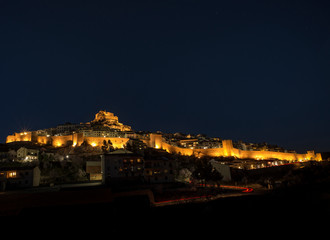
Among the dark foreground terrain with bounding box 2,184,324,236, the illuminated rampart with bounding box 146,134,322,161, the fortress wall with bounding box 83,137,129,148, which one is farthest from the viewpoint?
the illuminated rampart with bounding box 146,134,322,161

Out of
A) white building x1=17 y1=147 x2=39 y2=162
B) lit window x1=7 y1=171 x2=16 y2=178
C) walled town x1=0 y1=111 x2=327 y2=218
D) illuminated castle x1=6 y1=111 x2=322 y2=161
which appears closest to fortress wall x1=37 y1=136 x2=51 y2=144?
illuminated castle x1=6 y1=111 x2=322 y2=161

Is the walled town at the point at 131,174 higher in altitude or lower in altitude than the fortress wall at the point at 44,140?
lower

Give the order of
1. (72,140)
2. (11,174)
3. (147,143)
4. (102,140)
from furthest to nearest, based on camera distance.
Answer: (147,143), (102,140), (72,140), (11,174)

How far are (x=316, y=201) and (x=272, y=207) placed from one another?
157 inches

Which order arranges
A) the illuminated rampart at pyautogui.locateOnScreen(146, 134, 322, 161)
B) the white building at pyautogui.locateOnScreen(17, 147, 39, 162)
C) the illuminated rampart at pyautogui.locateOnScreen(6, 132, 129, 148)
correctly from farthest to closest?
the illuminated rampart at pyautogui.locateOnScreen(146, 134, 322, 161), the illuminated rampart at pyautogui.locateOnScreen(6, 132, 129, 148), the white building at pyautogui.locateOnScreen(17, 147, 39, 162)

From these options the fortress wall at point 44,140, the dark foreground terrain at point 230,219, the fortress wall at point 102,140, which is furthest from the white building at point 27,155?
the dark foreground terrain at point 230,219

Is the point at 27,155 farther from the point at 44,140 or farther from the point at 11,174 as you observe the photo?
the point at 44,140

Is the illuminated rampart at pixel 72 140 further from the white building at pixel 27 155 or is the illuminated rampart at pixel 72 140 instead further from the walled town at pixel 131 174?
the white building at pixel 27 155

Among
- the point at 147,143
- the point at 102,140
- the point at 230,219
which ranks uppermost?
the point at 102,140

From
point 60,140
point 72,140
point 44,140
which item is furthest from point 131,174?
point 44,140

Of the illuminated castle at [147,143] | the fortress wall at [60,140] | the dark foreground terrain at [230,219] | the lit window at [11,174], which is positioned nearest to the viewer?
the dark foreground terrain at [230,219]

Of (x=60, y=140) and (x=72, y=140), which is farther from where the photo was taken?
(x=60, y=140)

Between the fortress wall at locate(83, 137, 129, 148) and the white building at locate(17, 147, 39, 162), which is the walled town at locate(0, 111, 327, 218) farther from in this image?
the fortress wall at locate(83, 137, 129, 148)

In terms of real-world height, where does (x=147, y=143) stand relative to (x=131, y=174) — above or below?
above
